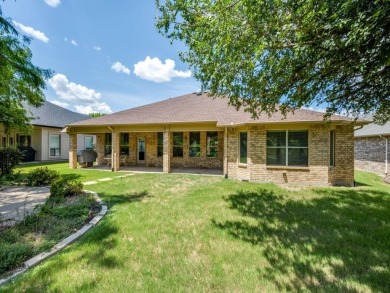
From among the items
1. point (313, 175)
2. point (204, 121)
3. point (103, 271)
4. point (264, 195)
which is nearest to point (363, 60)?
point (264, 195)

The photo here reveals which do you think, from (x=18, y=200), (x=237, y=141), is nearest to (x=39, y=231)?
(x=18, y=200)

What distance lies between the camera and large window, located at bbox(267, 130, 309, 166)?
10.3 m

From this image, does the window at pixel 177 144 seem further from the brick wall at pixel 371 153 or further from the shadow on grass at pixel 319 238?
the brick wall at pixel 371 153

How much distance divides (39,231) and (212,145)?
12.2 meters

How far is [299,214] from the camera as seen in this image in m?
6.03

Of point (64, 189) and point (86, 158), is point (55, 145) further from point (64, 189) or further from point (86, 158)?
point (64, 189)

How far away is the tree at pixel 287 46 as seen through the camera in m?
3.66

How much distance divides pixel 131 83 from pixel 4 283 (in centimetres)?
1887

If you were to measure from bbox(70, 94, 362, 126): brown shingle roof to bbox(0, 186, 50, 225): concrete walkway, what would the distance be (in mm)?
6803

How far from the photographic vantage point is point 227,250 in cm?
398

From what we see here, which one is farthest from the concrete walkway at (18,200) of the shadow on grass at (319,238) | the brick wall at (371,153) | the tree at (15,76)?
the brick wall at (371,153)

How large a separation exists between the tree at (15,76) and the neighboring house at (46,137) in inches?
334

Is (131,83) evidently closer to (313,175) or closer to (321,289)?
(313,175)

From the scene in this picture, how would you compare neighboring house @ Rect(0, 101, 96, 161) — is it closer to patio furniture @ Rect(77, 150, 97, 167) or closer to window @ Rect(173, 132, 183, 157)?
patio furniture @ Rect(77, 150, 97, 167)
